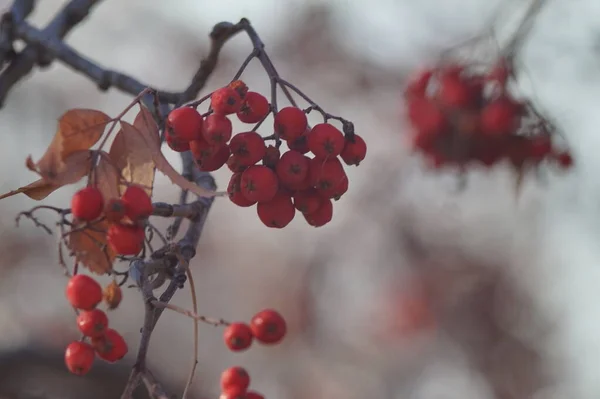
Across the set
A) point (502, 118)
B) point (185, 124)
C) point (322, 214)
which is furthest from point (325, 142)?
point (502, 118)

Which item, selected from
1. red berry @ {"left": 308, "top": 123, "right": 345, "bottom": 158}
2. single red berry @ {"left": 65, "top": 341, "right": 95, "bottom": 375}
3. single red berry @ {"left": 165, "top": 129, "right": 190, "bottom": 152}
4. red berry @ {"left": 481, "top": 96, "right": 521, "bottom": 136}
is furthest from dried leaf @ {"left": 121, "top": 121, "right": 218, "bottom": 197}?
red berry @ {"left": 481, "top": 96, "right": 521, "bottom": 136}

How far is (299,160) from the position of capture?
170cm

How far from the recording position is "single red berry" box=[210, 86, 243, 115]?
1.64 metres

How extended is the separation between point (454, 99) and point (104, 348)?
5.32ft

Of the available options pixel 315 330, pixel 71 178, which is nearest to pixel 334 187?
pixel 71 178

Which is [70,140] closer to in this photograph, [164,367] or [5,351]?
[5,351]

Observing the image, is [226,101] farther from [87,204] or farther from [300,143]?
[87,204]

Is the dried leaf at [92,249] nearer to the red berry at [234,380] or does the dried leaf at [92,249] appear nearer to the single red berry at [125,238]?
the single red berry at [125,238]

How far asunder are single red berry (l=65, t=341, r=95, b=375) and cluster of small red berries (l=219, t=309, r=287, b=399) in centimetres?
30

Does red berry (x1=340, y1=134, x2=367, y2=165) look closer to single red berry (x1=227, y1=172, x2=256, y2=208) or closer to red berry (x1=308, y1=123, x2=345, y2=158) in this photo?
red berry (x1=308, y1=123, x2=345, y2=158)

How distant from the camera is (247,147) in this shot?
1656 mm

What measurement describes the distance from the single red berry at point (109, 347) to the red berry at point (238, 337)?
0.23 m

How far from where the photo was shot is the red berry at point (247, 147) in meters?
1.65

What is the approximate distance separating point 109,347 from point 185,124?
1.69ft
